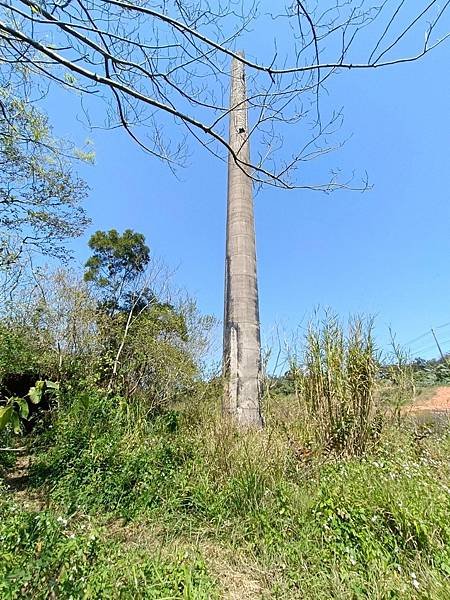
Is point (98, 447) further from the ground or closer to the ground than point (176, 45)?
closer to the ground

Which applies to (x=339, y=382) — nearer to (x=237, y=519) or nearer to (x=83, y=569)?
(x=237, y=519)

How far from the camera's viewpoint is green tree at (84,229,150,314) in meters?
10.7

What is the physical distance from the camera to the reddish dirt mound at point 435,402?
3.82 metres

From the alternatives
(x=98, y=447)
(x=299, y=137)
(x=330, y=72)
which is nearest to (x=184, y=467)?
(x=98, y=447)

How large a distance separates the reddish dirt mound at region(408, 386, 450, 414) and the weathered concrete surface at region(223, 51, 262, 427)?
5.91 feet

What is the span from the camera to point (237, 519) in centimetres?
248

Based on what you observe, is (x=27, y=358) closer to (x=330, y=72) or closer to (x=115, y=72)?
(x=115, y=72)

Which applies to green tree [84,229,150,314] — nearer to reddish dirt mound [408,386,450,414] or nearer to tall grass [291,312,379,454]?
tall grass [291,312,379,454]

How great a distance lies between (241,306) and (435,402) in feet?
9.28

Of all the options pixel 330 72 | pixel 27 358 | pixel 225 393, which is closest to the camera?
pixel 330 72

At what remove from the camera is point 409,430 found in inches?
136

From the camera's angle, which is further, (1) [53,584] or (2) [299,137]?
(2) [299,137]

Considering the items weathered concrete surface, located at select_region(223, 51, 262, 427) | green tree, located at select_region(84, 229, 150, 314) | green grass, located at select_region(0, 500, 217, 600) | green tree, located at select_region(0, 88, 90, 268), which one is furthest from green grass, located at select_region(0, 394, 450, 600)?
green tree, located at select_region(84, 229, 150, 314)

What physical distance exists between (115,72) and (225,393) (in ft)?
11.5
